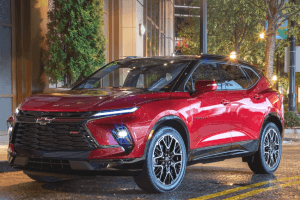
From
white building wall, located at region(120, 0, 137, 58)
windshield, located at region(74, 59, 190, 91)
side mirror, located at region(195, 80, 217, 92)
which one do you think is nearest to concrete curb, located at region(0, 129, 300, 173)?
windshield, located at region(74, 59, 190, 91)

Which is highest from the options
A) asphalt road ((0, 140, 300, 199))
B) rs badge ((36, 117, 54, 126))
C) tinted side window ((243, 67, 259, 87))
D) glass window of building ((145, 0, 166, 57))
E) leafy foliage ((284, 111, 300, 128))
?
glass window of building ((145, 0, 166, 57))

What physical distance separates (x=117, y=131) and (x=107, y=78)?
2046mm

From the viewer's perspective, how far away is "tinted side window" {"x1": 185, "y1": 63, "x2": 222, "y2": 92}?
6680mm

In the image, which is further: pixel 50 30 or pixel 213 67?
pixel 50 30

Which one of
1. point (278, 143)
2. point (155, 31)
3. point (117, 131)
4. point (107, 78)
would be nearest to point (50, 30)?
point (107, 78)

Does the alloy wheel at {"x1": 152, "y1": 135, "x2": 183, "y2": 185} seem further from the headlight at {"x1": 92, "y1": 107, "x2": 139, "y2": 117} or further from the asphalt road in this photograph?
the headlight at {"x1": 92, "y1": 107, "x2": 139, "y2": 117}

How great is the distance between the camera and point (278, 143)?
837 cm

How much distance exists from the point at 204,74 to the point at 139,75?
93 centimetres

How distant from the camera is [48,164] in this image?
223 inches

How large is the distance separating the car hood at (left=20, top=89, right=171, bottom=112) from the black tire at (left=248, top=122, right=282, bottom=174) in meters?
2.43

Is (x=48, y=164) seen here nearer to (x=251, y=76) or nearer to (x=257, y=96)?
(x=257, y=96)

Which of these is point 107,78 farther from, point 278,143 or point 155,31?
point 155,31

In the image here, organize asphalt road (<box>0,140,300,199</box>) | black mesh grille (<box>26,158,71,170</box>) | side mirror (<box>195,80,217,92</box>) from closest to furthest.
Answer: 1. black mesh grille (<box>26,158,71,170</box>)
2. asphalt road (<box>0,140,300,199</box>)
3. side mirror (<box>195,80,217,92</box>)

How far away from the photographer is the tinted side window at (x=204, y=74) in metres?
6.68
